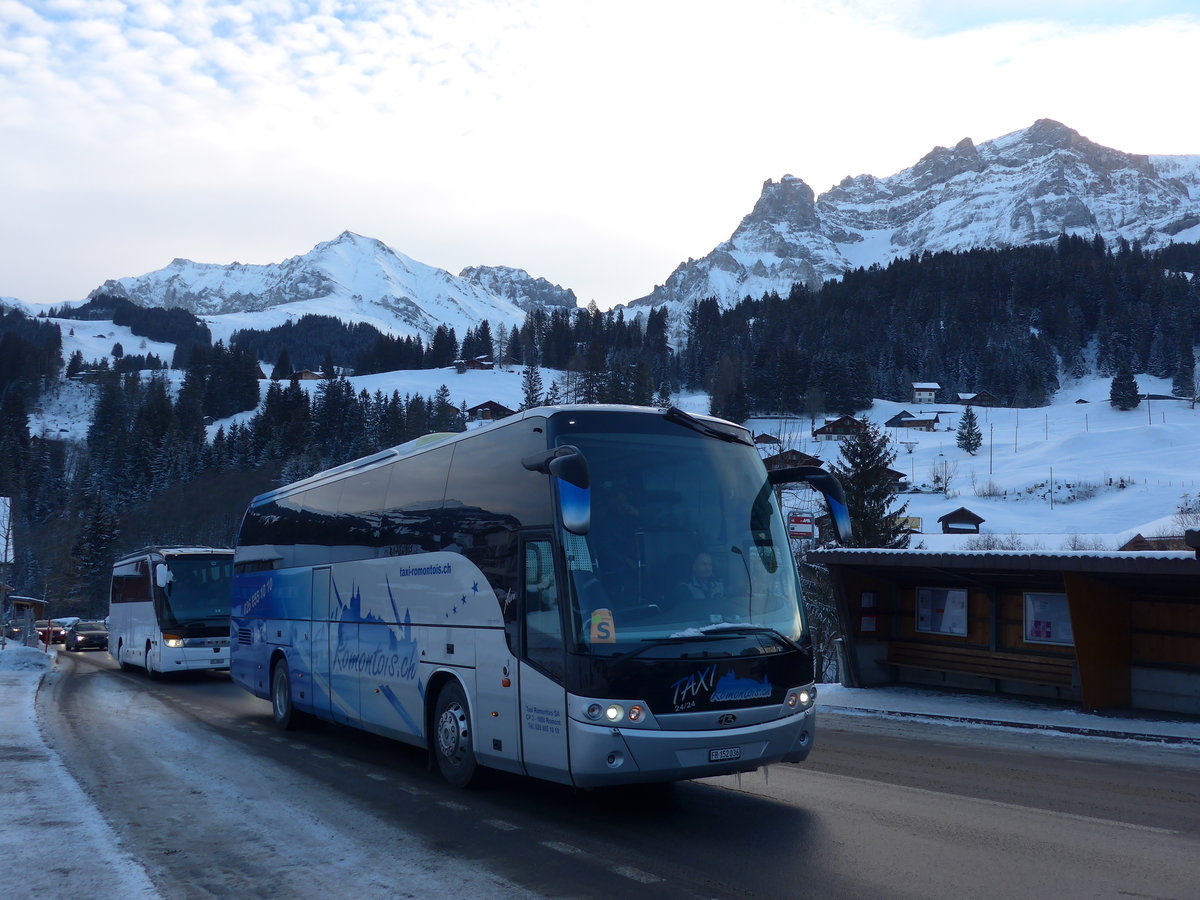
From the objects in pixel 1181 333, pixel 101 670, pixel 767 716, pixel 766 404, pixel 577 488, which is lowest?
pixel 101 670

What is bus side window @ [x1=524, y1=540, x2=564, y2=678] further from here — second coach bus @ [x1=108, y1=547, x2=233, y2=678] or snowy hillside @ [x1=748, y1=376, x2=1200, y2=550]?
snowy hillside @ [x1=748, y1=376, x2=1200, y2=550]

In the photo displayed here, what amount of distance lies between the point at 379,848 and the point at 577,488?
9.87 feet

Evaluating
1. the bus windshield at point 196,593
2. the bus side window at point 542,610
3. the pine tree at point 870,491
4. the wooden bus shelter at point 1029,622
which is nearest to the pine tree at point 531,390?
the pine tree at point 870,491

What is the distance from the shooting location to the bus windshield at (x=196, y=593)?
75.7 feet

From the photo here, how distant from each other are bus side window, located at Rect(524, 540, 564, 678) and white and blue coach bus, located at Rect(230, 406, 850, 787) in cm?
2

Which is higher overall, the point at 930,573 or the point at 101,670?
the point at 930,573

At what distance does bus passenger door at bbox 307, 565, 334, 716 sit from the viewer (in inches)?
497

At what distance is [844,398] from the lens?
138 metres

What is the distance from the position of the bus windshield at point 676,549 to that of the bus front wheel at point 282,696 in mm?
8085

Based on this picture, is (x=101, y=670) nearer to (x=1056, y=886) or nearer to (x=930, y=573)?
(x=930, y=573)

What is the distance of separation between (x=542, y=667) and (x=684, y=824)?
1.69m

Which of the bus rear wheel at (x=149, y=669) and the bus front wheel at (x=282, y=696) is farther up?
the bus front wheel at (x=282, y=696)

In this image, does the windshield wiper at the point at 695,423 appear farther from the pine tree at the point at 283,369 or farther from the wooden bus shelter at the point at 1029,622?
the pine tree at the point at 283,369

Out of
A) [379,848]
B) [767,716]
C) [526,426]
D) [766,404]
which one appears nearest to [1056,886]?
[767,716]
